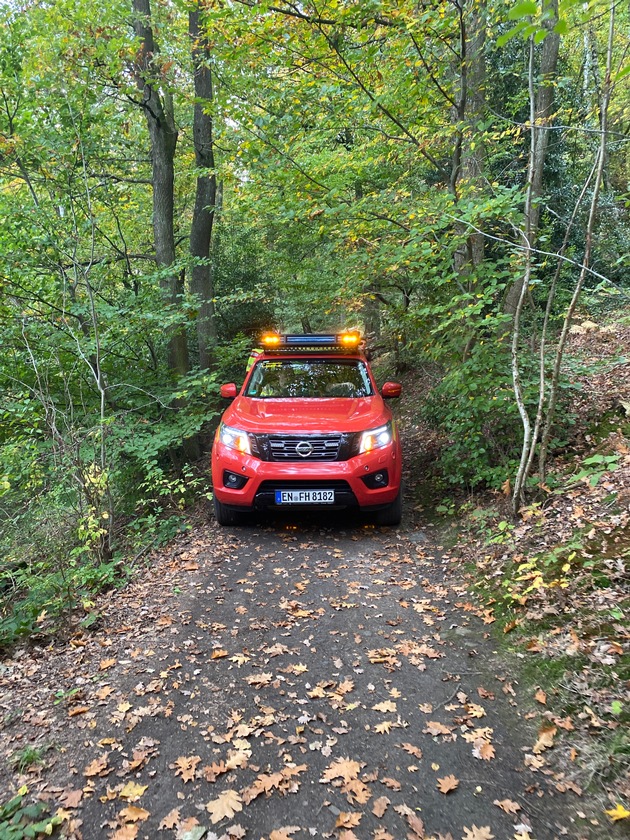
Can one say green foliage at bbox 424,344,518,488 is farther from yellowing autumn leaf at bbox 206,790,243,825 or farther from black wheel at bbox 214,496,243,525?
yellowing autumn leaf at bbox 206,790,243,825

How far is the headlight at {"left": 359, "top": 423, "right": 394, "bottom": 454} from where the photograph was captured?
17.7 ft

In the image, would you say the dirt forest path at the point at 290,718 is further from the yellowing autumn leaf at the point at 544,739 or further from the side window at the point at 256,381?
the side window at the point at 256,381

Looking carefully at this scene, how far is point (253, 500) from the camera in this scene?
17.7ft

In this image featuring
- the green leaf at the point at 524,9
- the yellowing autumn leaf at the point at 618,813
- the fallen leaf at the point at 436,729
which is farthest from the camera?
the fallen leaf at the point at 436,729

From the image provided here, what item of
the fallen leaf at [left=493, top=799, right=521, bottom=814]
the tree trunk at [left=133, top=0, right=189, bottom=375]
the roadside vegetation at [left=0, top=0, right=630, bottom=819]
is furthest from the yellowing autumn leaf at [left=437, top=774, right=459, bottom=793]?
the tree trunk at [left=133, top=0, right=189, bottom=375]

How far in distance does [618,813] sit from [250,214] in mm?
8232

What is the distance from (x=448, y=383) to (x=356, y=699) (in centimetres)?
370

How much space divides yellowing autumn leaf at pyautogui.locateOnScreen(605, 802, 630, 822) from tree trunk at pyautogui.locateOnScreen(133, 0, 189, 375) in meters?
8.03

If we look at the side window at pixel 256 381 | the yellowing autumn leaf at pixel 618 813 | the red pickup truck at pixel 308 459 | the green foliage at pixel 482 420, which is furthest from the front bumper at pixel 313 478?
the yellowing autumn leaf at pixel 618 813

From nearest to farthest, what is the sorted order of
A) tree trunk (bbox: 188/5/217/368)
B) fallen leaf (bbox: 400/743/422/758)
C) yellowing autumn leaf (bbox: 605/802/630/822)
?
yellowing autumn leaf (bbox: 605/802/630/822) < fallen leaf (bbox: 400/743/422/758) < tree trunk (bbox: 188/5/217/368)

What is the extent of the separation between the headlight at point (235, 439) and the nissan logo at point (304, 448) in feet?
1.74

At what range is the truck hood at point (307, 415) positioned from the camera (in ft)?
17.8

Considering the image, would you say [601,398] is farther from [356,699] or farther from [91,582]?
[91,582]

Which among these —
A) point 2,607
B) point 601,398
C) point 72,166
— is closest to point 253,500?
point 2,607
